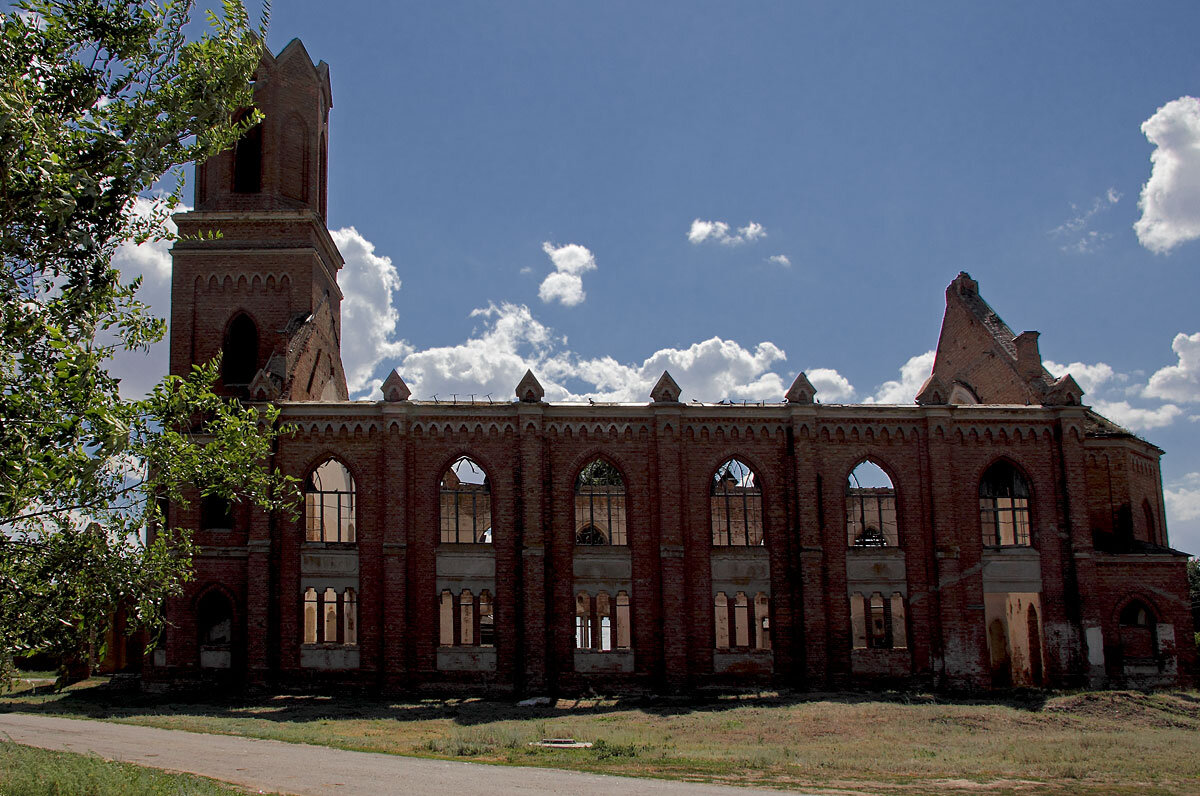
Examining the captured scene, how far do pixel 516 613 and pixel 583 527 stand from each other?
11.6 meters

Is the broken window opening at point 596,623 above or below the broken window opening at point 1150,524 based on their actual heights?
below

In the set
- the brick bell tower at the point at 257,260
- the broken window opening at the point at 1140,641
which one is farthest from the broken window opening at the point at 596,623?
the broken window opening at the point at 1140,641

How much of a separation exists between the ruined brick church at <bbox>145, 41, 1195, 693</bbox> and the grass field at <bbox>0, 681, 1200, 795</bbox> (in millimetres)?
1629

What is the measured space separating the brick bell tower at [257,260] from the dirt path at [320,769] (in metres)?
13.4

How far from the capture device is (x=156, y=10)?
39.3ft

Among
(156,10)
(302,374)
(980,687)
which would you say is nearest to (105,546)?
(156,10)

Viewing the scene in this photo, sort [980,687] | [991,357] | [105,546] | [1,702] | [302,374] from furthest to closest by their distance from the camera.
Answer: [991,357] < [302,374] < [980,687] < [1,702] < [105,546]

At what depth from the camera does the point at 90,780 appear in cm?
1204

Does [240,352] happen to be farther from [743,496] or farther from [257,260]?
[743,496]

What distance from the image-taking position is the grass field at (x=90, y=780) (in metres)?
11.5

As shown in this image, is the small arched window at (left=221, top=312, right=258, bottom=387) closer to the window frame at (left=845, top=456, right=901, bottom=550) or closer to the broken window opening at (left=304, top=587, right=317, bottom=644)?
the broken window opening at (left=304, top=587, right=317, bottom=644)

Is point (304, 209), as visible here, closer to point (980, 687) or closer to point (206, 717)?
point (206, 717)

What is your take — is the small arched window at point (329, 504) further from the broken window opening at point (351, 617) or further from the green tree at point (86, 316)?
the green tree at point (86, 316)

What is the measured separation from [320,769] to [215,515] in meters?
16.2
